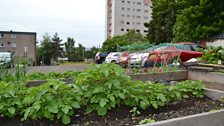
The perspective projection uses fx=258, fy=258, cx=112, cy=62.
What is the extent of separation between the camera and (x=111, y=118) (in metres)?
3.00

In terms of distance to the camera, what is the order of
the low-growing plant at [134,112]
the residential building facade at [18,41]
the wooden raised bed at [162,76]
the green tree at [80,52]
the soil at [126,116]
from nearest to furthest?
the soil at [126,116] → the low-growing plant at [134,112] → the wooden raised bed at [162,76] → the residential building facade at [18,41] → the green tree at [80,52]

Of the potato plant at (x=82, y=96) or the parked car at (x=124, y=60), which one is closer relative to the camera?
the potato plant at (x=82, y=96)

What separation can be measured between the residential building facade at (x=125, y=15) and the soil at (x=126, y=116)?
245 ft

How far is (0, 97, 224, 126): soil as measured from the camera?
2.85m

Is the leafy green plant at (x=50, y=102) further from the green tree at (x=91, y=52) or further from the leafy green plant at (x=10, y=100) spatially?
the green tree at (x=91, y=52)

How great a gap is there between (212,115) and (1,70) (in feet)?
10.7

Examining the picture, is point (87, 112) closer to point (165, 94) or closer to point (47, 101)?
point (47, 101)

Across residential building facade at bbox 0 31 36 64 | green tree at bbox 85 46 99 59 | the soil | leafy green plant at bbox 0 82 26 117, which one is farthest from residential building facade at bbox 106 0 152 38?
leafy green plant at bbox 0 82 26 117

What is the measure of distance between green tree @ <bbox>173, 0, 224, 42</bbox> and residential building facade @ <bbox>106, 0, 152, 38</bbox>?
5672 centimetres

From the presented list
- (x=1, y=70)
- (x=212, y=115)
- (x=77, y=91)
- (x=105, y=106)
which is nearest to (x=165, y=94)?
(x=212, y=115)

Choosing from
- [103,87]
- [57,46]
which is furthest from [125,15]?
[103,87]

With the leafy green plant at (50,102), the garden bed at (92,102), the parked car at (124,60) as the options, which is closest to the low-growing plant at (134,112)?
the garden bed at (92,102)

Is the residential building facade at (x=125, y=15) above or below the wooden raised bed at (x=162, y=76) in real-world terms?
above

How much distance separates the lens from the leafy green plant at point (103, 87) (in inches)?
113
